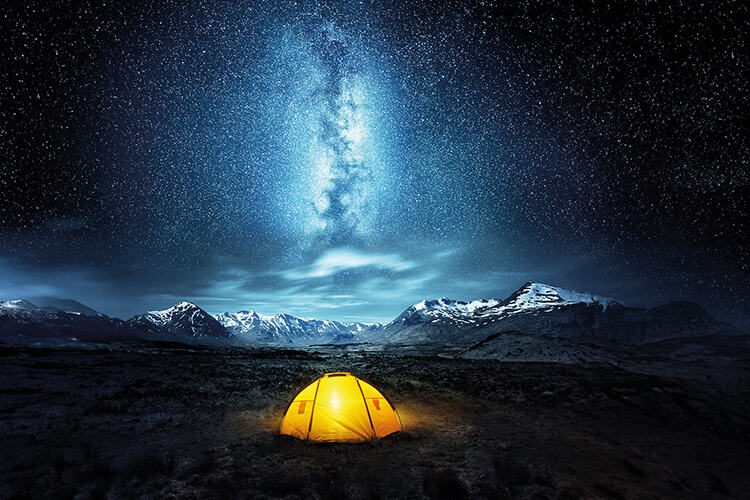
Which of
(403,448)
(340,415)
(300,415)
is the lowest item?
(403,448)

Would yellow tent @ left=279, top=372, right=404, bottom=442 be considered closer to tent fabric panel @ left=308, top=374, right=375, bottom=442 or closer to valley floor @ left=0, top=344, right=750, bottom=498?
tent fabric panel @ left=308, top=374, right=375, bottom=442

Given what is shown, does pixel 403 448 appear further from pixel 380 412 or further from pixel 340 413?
pixel 340 413

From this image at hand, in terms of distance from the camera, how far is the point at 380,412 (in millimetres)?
10539

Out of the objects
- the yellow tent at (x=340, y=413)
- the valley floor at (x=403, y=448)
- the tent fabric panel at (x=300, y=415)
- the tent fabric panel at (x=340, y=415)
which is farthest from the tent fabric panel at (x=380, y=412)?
the tent fabric panel at (x=300, y=415)

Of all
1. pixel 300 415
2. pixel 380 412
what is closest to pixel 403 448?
pixel 380 412

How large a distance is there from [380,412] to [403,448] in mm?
1449

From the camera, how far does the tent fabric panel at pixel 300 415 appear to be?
9.98 metres

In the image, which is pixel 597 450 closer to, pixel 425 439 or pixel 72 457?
pixel 425 439

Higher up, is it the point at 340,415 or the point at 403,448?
the point at 340,415

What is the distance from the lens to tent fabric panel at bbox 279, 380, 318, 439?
998 centimetres

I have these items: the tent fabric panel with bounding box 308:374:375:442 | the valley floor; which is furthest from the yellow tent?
the valley floor

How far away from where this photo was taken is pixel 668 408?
14.3m

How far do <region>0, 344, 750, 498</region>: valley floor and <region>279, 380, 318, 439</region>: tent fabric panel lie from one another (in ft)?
1.35

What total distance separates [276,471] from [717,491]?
10.6 m
